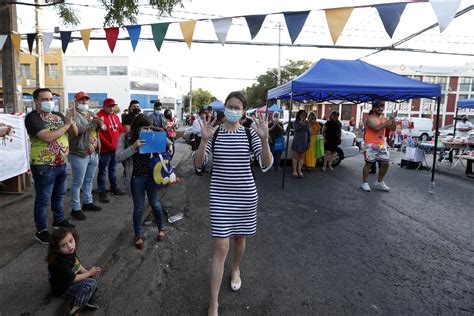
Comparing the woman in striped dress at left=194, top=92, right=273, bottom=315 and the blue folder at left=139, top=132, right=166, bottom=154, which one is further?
the blue folder at left=139, top=132, right=166, bottom=154

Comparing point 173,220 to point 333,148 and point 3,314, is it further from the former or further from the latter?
point 333,148

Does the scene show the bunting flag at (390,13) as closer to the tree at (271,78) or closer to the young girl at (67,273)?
the young girl at (67,273)

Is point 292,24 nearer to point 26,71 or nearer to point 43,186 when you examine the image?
point 43,186

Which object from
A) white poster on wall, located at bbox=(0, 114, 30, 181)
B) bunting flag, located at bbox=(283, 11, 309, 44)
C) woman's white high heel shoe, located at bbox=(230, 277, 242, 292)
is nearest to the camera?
woman's white high heel shoe, located at bbox=(230, 277, 242, 292)

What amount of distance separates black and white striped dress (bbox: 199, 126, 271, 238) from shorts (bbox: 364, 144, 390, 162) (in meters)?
5.06

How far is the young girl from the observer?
8.16 feet

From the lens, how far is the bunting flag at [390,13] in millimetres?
5371

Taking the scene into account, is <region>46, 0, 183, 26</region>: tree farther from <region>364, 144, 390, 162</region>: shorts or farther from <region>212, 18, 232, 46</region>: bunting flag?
<region>364, 144, 390, 162</region>: shorts

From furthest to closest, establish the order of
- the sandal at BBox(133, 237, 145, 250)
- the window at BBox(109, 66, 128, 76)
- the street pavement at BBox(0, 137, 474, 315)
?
the window at BBox(109, 66, 128, 76) → the sandal at BBox(133, 237, 145, 250) → the street pavement at BBox(0, 137, 474, 315)

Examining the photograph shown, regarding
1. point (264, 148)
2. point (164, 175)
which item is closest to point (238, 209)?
point (264, 148)

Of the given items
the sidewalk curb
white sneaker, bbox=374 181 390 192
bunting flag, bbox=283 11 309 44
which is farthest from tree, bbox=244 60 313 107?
the sidewalk curb

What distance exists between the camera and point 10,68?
5.75 metres

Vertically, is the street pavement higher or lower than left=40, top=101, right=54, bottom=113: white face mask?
lower

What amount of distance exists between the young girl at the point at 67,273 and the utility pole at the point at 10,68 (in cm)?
437
